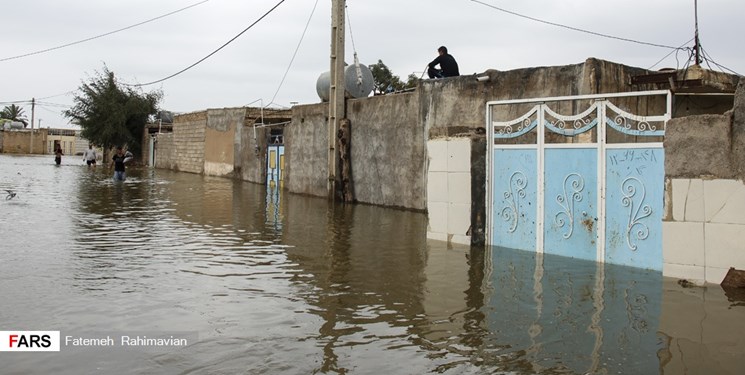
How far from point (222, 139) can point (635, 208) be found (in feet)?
88.1

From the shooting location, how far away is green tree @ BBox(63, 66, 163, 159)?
44656mm

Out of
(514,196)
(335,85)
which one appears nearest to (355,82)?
(335,85)

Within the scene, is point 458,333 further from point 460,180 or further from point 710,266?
point 460,180

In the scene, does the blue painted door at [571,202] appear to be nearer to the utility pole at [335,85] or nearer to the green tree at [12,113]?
the utility pole at [335,85]

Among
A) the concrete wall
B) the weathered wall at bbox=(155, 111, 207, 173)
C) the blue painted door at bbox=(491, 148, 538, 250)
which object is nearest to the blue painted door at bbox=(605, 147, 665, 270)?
the concrete wall

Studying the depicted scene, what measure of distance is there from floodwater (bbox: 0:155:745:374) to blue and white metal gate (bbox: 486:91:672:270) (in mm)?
288

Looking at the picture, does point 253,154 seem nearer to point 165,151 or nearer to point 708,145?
point 165,151

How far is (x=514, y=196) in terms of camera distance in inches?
338

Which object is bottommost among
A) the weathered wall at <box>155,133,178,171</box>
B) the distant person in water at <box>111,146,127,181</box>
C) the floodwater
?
the floodwater

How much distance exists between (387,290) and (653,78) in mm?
7227

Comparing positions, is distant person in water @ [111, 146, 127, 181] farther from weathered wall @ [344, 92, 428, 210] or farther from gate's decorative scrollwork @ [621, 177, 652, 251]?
gate's decorative scrollwork @ [621, 177, 652, 251]

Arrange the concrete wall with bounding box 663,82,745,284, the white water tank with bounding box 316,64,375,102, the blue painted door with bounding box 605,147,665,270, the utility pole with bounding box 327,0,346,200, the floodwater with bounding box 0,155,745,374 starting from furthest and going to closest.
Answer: the white water tank with bounding box 316,64,375,102
the utility pole with bounding box 327,0,346,200
the blue painted door with bounding box 605,147,665,270
the concrete wall with bounding box 663,82,745,284
the floodwater with bounding box 0,155,745,374

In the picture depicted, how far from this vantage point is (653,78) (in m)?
11.1

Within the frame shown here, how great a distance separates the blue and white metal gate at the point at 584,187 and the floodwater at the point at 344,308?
11.3 inches
